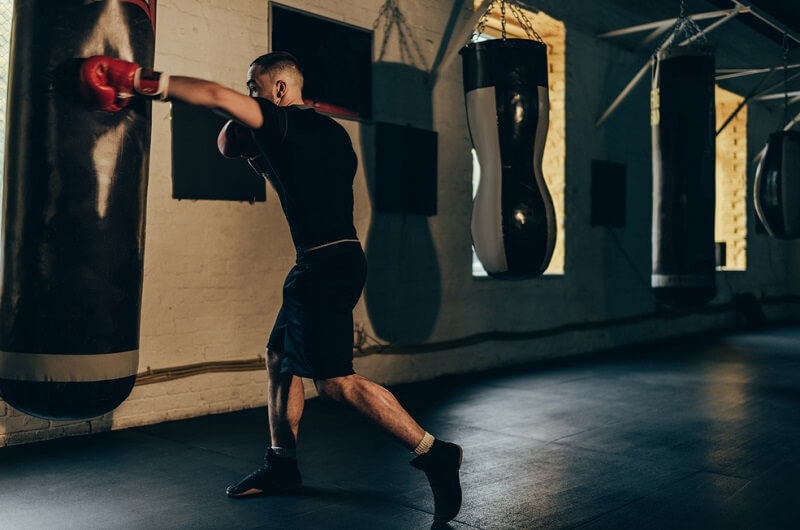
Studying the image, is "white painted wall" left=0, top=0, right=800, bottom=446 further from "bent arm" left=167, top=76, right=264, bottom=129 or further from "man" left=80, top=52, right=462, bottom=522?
"bent arm" left=167, top=76, right=264, bottom=129

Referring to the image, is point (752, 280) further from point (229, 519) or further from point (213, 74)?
point (229, 519)

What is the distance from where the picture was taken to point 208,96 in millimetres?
1752

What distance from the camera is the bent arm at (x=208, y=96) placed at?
68.1 inches

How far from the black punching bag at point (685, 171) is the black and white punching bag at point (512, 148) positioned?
121cm

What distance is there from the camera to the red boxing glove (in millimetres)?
1632

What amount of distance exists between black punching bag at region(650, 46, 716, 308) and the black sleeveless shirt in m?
2.40

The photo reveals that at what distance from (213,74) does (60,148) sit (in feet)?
6.86

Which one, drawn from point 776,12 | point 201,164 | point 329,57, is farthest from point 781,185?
point 201,164

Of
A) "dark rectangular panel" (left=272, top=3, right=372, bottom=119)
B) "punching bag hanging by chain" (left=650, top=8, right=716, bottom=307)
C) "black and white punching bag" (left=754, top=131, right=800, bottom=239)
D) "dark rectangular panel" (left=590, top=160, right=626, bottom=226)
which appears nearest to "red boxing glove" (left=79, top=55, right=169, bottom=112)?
"dark rectangular panel" (left=272, top=3, right=372, bottom=119)

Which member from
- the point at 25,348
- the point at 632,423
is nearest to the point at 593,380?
the point at 632,423

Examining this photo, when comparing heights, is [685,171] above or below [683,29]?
below

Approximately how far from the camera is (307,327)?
2156mm

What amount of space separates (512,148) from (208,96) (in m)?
1.59

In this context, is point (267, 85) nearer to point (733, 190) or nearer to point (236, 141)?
point (236, 141)
